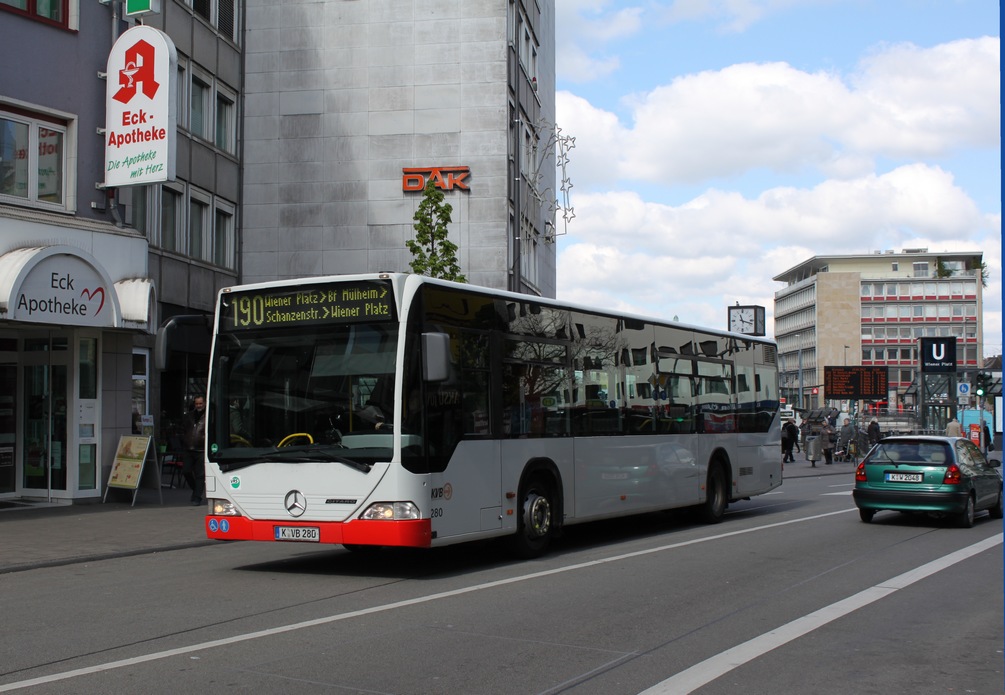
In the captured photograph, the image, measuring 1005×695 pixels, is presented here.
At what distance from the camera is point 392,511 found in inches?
437

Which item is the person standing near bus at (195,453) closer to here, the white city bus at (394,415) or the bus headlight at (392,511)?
the white city bus at (394,415)

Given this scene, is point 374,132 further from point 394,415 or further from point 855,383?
point 855,383

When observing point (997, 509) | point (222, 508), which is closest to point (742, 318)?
point (997, 509)

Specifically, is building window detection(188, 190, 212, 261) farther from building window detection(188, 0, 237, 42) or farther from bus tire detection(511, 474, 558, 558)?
bus tire detection(511, 474, 558, 558)

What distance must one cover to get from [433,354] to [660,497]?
6.63 metres

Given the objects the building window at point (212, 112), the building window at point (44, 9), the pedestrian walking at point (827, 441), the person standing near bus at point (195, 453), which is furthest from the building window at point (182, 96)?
the pedestrian walking at point (827, 441)

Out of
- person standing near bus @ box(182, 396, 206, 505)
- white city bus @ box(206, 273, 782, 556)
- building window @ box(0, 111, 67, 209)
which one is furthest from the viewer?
person standing near bus @ box(182, 396, 206, 505)

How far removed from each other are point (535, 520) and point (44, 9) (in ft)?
41.8

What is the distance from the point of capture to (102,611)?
963cm

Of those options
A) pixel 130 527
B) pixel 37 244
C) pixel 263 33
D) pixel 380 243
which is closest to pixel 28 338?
pixel 37 244

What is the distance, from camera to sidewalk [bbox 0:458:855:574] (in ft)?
45.1

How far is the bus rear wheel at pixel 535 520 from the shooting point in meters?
13.0

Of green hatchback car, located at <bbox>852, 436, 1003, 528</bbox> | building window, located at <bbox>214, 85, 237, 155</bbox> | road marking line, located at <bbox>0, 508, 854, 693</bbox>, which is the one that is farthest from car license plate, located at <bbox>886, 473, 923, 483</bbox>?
building window, located at <bbox>214, 85, 237, 155</bbox>

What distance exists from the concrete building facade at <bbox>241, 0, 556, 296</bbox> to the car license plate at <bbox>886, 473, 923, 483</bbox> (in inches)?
949
